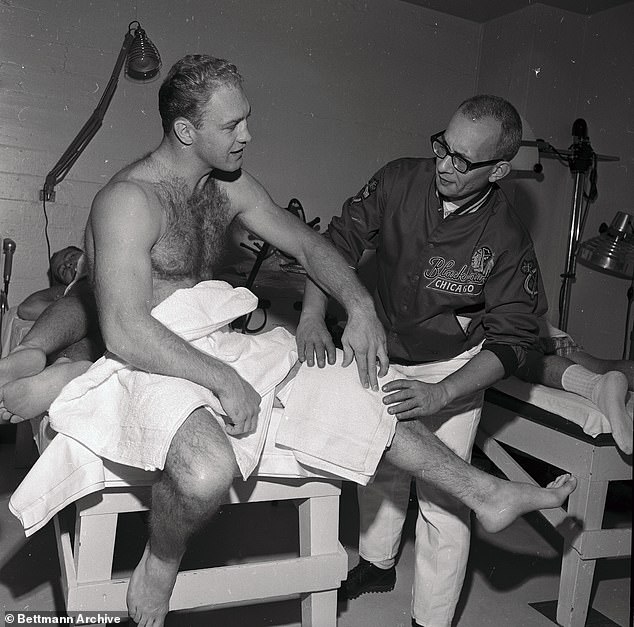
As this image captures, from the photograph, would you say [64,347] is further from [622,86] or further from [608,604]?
[622,86]

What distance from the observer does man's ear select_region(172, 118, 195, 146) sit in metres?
1.64

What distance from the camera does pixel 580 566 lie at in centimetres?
192

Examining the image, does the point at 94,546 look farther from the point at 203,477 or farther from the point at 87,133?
the point at 87,133

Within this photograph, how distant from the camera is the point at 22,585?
6.27 ft

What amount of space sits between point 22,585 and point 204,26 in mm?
2388

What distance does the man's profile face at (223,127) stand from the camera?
1.63 metres

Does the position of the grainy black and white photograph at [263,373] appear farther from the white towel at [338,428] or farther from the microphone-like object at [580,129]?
the microphone-like object at [580,129]

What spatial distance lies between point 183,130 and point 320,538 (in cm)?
95

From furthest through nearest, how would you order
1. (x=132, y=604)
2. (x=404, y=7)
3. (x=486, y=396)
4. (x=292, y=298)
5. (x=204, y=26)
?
(x=404, y=7) → (x=204, y=26) → (x=292, y=298) → (x=486, y=396) → (x=132, y=604)

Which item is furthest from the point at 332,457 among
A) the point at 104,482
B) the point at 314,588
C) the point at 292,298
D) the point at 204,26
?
the point at 204,26

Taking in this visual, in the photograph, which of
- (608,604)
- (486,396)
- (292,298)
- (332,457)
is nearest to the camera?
(332,457)

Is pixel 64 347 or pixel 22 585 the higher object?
pixel 64 347

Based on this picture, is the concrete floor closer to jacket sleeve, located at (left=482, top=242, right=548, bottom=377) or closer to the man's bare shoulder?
jacket sleeve, located at (left=482, top=242, right=548, bottom=377)

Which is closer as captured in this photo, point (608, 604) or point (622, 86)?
point (608, 604)
